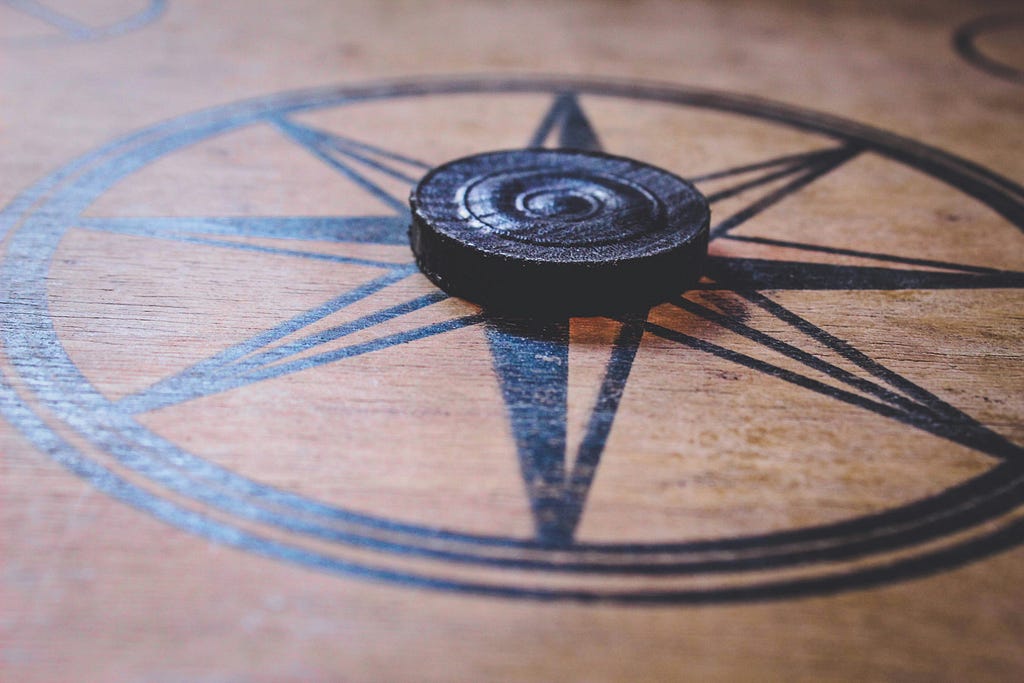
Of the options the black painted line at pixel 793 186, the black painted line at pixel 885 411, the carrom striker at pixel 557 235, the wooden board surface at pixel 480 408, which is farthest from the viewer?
the black painted line at pixel 793 186

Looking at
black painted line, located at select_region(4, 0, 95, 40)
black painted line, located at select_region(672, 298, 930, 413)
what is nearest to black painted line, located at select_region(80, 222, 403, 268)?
black painted line, located at select_region(672, 298, 930, 413)

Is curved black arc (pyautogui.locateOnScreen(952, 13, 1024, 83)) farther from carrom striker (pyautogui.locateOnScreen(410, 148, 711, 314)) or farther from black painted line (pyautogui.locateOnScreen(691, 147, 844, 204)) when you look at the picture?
carrom striker (pyautogui.locateOnScreen(410, 148, 711, 314))

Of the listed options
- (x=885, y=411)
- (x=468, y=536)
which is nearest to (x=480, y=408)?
(x=468, y=536)

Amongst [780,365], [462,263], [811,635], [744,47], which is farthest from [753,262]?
[744,47]

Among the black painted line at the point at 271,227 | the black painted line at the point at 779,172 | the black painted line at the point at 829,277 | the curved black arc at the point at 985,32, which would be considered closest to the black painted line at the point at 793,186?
the black painted line at the point at 779,172

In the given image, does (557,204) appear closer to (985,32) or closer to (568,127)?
(568,127)

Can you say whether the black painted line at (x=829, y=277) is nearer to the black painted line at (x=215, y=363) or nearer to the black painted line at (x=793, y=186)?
the black painted line at (x=793, y=186)
